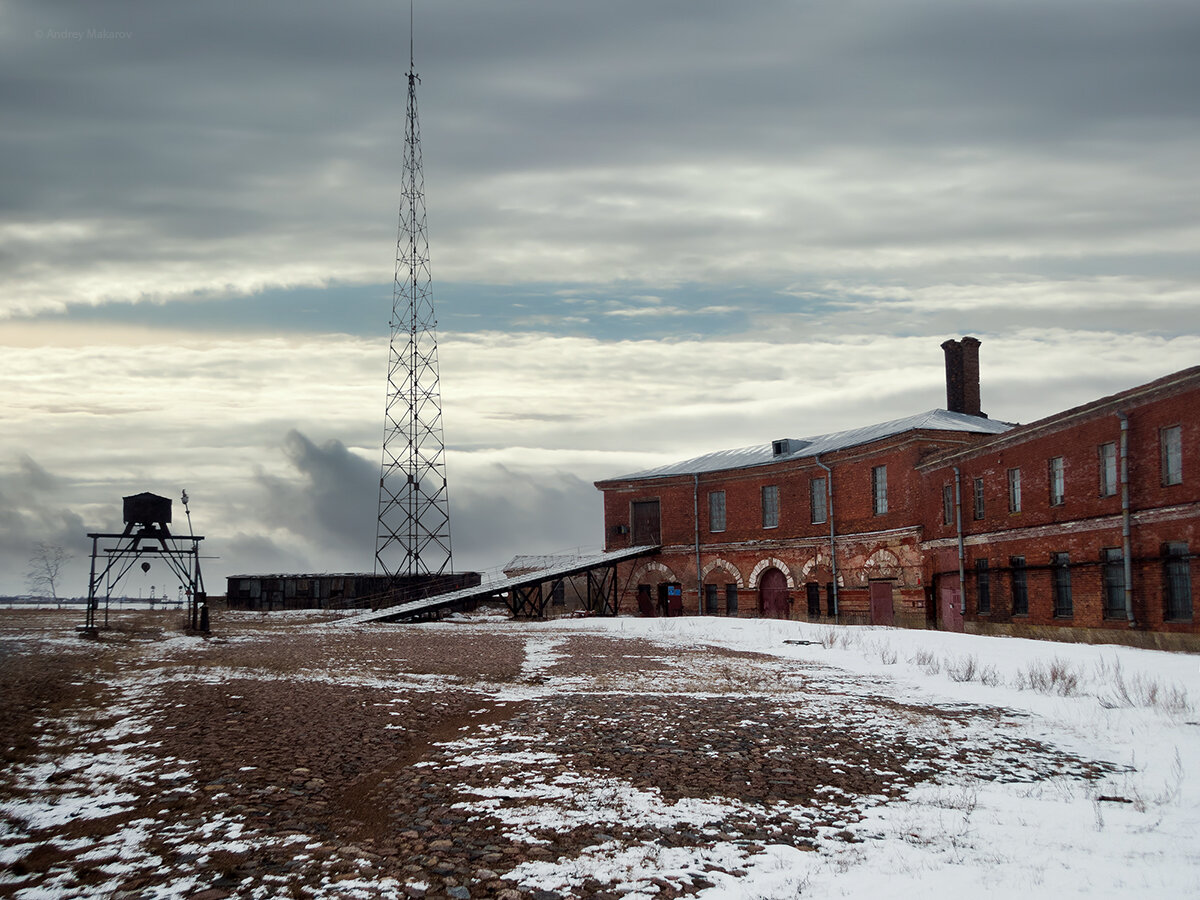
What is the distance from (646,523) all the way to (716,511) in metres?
4.12

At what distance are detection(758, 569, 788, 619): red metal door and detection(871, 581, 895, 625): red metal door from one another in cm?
542

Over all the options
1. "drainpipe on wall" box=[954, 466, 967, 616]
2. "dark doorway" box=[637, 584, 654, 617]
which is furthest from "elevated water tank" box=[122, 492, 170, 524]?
"drainpipe on wall" box=[954, 466, 967, 616]

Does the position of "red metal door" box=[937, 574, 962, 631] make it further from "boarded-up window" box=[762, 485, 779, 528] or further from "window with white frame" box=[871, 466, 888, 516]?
"boarded-up window" box=[762, 485, 779, 528]

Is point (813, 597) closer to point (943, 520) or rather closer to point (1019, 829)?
point (943, 520)

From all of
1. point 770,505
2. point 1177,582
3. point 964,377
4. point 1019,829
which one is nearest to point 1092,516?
point 1177,582

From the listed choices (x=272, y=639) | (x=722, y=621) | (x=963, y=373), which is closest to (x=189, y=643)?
(x=272, y=639)

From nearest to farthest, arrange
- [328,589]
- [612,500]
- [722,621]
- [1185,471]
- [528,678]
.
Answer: [528,678], [1185,471], [722,621], [612,500], [328,589]

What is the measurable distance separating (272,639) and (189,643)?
8.94ft

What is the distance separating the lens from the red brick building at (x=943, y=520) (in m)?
22.2

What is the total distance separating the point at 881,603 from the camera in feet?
116

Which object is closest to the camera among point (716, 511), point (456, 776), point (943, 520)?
point (456, 776)

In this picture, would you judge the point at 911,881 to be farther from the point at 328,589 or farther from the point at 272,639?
the point at 328,589

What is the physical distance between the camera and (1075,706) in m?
12.2

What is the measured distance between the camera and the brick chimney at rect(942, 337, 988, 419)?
39062 mm
